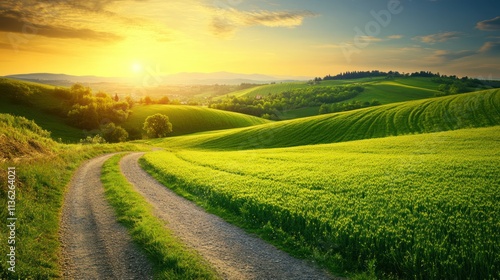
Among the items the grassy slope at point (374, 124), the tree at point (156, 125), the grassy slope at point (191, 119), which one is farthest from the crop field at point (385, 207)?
the grassy slope at point (191, 119)

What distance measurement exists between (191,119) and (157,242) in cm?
12435

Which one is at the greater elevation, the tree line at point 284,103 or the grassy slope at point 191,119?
the tree line at point 284,103

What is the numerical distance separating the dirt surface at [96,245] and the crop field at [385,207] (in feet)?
21.0

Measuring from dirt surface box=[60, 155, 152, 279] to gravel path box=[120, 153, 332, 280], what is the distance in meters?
2.54

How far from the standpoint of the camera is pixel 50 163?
88.1 feet

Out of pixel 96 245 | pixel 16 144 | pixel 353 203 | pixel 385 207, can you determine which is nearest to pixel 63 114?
pixel 16 144

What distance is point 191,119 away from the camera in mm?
133375

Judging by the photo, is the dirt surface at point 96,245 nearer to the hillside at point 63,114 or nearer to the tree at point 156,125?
the tree at point 156,125

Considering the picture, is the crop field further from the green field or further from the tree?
the tree

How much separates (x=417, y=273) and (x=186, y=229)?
1067 centimetres

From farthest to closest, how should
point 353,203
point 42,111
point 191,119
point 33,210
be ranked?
point 191,119 < point 42,111 < point 353,203 < point 33,210

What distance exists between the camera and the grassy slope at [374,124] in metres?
57.8

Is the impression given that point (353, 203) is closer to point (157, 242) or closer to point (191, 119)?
point (157, 242)

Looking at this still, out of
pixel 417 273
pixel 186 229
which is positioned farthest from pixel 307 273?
pixel 186 229
